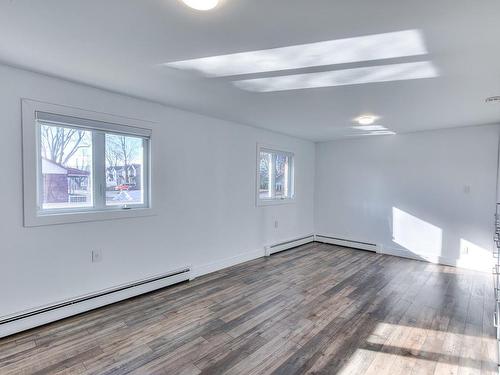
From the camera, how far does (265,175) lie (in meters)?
4.87

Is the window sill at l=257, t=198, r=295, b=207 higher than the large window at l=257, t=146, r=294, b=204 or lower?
lower

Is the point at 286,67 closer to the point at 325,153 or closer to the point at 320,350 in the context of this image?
the point at 320,350

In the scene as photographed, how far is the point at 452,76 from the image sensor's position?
218 cm

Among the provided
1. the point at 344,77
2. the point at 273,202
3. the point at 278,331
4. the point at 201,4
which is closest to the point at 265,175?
the point at 273,202

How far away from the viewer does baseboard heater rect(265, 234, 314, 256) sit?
186 inches

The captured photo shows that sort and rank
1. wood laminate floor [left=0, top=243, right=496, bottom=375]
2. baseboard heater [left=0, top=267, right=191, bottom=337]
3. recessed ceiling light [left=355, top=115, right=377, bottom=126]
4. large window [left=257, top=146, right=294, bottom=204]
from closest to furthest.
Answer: wood laminate floor [left=0, top=243, right=496, bottom=375] < baseboard heater [left=0, top=267, right=191, bottom=337] < recessed ceiling light [left=355, top=115, right=377, bottom=126] < large window [left=257, top=146, right=294, bottom=204]

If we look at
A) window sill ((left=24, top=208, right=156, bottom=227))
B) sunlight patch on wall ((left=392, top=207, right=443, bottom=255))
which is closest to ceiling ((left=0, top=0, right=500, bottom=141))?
window sill ((left=24, top=208, right=156, bottom=227))

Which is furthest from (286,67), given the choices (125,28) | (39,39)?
(39,39)

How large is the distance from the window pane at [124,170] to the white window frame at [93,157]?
0.05 metres

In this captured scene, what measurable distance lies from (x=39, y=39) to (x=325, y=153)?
5055mm

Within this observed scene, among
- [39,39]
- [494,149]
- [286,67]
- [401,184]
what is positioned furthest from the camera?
[401,184]

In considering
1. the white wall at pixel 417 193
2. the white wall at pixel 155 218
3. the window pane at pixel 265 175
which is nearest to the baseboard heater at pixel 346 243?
the white wall at pixel 417 193

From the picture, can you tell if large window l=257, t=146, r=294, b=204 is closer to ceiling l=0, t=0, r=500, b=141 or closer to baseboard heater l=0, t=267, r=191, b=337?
ceiling l=0, t=0, r=500, b=141

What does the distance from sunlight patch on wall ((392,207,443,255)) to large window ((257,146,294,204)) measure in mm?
1970
